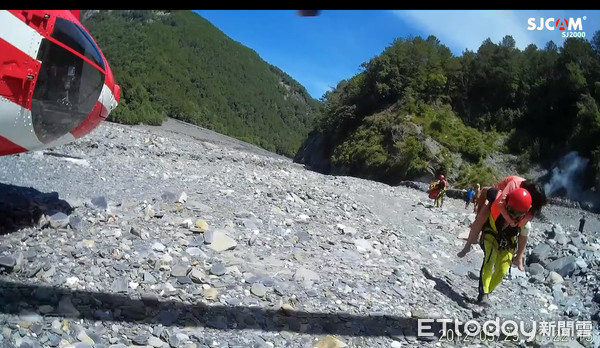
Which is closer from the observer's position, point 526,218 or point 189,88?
point 526,218

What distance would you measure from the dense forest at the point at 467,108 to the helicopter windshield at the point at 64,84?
68.3ft

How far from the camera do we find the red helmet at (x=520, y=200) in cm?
409

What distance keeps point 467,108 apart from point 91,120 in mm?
25422

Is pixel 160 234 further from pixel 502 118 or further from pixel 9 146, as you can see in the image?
pixel 502 118

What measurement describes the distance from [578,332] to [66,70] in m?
4.84

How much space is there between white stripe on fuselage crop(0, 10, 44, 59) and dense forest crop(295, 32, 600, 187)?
21.4 meters

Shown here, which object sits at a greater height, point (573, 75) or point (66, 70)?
point (573, 75)

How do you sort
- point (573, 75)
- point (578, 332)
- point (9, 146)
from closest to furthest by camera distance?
point (578, 332) → point (9, 146) → point (573, 75)

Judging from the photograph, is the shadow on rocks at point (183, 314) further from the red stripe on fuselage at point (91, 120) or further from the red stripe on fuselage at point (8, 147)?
the red stripe on fuselage at point (91, 120)

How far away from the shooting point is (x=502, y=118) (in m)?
25.7

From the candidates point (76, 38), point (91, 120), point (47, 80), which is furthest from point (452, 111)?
point (47, 80)

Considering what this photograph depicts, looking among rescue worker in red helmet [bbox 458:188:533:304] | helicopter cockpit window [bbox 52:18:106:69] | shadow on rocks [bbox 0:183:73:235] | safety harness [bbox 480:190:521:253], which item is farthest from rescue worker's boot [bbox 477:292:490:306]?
helicopter cockpit window [bbox 52:18:106:69]

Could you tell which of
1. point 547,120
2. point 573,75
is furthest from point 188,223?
point 547,120

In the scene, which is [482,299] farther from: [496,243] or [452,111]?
[452,111]
